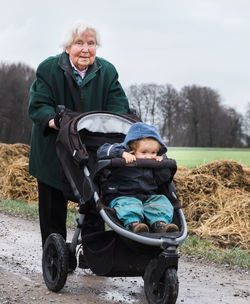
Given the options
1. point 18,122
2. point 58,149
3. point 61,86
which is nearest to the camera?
point 58,149

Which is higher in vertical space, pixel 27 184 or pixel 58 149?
pixel 58 149

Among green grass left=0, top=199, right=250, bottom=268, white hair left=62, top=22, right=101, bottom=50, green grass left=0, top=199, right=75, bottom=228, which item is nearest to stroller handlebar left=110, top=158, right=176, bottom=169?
white hair left=62, top=22, right=101, bottom=50

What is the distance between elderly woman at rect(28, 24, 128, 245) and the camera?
15.2 feet

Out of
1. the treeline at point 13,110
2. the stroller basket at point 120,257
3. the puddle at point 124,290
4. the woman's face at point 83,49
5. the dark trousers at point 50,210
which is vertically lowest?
the puddle at point 124,290

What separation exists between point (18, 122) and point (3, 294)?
30.7 meters

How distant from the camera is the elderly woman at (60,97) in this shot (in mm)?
4641

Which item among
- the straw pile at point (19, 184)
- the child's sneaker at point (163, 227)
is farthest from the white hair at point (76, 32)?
the straw pile at point (19, 184)

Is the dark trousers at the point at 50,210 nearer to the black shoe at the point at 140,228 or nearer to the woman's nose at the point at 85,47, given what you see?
the woman's nose at the point at 85,47

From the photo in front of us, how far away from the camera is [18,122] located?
34375 mm

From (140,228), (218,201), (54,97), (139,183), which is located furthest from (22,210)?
(140,228)

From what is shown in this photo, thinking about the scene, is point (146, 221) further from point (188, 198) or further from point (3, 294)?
point (188, 198)

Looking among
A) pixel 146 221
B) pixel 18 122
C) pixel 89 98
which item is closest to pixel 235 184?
pixel 89 98

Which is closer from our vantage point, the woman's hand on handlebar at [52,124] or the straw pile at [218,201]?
the woman's hand on handlebar at [52,124]

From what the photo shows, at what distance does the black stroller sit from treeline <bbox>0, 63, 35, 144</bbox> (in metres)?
29.2
